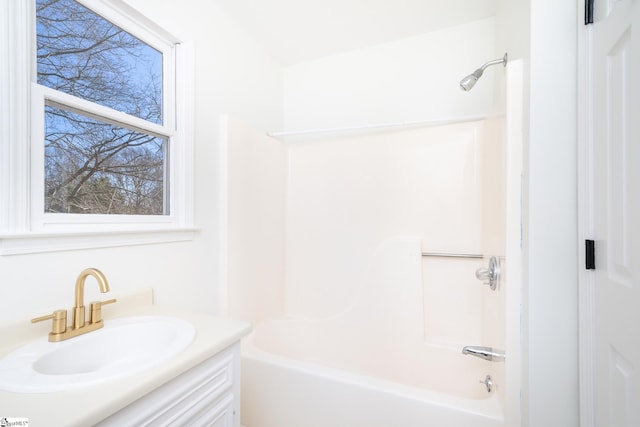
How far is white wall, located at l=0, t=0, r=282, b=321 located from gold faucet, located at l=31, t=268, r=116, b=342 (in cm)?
10

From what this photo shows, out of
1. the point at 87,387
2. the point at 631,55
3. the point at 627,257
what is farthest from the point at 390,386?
the point at 631,55

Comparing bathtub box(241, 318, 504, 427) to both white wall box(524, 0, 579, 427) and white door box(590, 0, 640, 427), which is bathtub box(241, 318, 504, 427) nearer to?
white wall box(524, 0, 579, 427)

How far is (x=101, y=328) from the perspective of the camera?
3.12 feet

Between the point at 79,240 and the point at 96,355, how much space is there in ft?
1.35

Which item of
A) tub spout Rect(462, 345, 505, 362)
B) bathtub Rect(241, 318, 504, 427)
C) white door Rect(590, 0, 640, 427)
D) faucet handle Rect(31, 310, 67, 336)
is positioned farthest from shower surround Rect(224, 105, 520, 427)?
faucet handle Rect(31, 310, 67, 336)

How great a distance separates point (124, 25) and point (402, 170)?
1.72 meters

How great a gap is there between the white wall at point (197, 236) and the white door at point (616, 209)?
160cm

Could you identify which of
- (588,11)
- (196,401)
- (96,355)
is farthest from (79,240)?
(588,11)

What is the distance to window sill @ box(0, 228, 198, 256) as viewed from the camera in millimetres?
826

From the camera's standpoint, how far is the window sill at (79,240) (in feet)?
2.71

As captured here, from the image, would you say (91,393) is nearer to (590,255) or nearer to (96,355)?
(96,355)

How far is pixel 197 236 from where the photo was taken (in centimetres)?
146

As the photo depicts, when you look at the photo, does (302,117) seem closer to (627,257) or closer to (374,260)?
(374,260)

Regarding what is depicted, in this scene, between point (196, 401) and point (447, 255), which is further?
point (447, 255)
